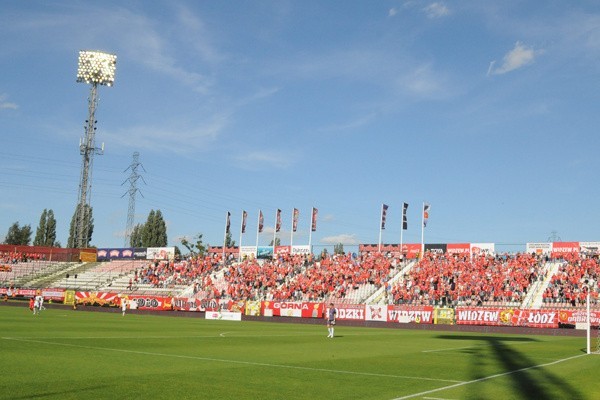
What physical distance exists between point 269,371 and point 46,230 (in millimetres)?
146388

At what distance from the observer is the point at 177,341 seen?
25781 mm

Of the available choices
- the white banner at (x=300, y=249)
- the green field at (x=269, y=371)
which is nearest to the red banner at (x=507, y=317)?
the green field at (x=269, y=371)

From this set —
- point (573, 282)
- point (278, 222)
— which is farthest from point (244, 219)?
point (573, 282)

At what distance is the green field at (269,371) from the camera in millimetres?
12680

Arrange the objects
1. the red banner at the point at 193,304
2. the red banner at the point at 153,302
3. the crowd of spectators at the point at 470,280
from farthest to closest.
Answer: the red banner at the point at 153,302, the red banner at the point at 193,304, the crowd of spectators at the point at 470,280

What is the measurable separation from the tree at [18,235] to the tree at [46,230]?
756cm

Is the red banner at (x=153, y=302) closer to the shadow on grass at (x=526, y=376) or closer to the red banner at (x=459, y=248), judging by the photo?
the red banner at (x=459, y=248)

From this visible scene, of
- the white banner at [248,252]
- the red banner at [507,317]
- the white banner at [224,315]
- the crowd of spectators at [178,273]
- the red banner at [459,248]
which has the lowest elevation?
the white banner at [224,315]

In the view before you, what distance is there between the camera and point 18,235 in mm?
156500

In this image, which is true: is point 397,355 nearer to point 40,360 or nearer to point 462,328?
point 40,360

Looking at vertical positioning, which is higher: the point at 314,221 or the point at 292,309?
the point at 314,221

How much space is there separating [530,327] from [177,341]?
3436 cm

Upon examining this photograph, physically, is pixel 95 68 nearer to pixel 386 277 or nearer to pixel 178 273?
pixel 178 273

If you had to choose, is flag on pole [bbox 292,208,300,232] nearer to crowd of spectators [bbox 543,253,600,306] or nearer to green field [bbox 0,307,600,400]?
crowd of spectators [bbox 543,253,600,306]
